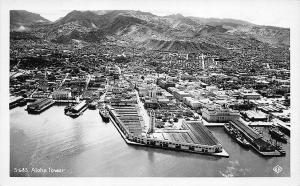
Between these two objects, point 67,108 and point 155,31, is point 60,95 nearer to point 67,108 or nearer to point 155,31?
point 67,108

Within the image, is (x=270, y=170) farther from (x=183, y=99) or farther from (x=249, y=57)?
(x=249, y=57)

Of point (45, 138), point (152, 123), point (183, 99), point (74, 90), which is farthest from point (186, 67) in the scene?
point (45, 138)

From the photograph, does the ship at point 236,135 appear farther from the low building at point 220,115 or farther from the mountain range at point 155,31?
the mountain range at point 155,31

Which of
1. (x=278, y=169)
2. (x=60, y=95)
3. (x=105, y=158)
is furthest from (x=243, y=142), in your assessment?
(x=60, y=95)

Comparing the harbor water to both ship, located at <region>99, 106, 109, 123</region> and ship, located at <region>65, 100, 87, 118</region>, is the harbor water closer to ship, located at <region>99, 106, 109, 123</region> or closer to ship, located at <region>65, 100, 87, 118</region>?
ship, located at <region>99, 106, 109, 123</region>

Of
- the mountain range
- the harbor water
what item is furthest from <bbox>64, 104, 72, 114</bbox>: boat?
→ the mountain range

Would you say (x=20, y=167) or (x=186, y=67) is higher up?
(x=186, y=67)
